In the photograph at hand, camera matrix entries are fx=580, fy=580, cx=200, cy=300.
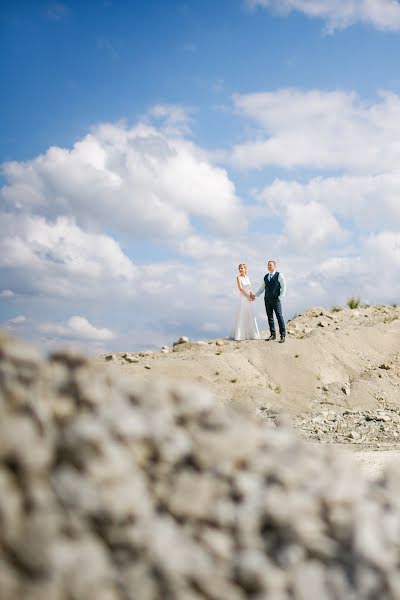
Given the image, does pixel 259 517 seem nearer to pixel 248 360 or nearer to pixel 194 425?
pixel 194 425

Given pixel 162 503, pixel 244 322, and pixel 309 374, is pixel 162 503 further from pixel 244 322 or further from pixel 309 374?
pixel 244 322

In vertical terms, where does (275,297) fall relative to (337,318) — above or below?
above

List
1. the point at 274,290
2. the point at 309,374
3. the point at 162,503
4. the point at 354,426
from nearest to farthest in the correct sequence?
the point at 162,503 → the point at 354,426 → the point at 309,374 → the point at 274,290

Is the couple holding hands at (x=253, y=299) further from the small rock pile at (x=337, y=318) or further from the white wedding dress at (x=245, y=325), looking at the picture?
the small rock pile at (x=337, y=318)

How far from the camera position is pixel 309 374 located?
15.1 metres

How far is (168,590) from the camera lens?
81.9 inches

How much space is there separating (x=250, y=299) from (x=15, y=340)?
580 inches

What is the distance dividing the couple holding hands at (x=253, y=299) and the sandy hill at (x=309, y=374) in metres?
0.51

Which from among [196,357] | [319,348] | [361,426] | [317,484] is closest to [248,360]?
[196,357]

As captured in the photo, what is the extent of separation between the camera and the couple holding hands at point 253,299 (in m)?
16.4

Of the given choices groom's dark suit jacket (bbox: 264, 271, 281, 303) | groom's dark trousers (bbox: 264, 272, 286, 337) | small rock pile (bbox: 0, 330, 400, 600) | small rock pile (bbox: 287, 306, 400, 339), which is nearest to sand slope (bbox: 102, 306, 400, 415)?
groom's dark trousers (bbox: 264, 272, 286, 337)

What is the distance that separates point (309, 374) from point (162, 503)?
43.5ft

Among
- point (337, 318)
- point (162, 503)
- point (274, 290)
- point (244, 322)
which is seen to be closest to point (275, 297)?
point (274, 290)

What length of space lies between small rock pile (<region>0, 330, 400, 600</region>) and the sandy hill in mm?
9112
